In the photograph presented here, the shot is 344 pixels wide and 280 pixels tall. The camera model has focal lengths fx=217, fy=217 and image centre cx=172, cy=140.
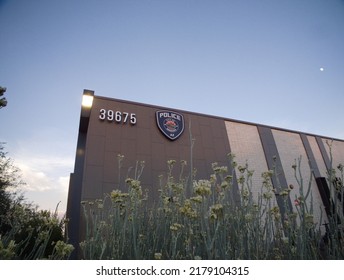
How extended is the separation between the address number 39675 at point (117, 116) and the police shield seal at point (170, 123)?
3.05 feet

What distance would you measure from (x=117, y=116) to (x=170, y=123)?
192 centimetres

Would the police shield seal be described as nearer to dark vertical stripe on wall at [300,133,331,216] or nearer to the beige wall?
the beige wall

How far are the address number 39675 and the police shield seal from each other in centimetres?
93

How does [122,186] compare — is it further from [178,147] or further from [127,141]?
[178,147]

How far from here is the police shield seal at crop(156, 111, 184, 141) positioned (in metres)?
7.76

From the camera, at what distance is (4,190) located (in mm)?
10789

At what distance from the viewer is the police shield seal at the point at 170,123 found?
776 cm

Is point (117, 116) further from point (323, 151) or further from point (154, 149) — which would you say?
point (323, 151)

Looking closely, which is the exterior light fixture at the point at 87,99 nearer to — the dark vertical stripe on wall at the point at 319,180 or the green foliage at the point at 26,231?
the green foliage at the point at 26,231

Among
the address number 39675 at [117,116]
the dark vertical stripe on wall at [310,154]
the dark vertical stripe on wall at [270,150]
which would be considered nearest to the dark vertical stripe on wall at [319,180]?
the dark vertical stripe on wall at [310,154]

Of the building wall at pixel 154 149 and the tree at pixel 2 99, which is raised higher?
the building wall at pixel 154 149

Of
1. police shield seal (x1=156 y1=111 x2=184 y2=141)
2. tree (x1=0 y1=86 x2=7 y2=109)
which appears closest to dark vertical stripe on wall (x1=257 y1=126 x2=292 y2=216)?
police shield seal (x1=156 y1=111 x2=184 y2=141)
